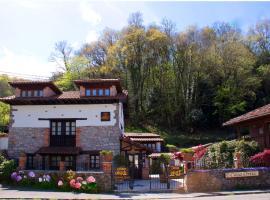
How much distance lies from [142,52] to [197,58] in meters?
7.42

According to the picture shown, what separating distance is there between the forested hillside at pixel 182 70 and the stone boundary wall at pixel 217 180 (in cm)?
2621

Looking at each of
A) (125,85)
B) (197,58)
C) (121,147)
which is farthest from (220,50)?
(121,147)

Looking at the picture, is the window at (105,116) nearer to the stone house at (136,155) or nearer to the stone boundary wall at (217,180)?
the stone house at (136,155)

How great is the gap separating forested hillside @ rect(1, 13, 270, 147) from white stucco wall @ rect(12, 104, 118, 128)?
20.3 m

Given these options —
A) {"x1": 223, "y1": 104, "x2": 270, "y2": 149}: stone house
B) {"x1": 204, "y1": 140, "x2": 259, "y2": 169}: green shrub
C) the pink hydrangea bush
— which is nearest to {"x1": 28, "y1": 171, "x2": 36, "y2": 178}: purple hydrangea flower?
the pink hydrangea bush

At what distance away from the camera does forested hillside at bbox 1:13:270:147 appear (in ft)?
153

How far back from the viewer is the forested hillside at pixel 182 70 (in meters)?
46.5

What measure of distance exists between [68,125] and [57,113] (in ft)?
4.17

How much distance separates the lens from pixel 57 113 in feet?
90.5

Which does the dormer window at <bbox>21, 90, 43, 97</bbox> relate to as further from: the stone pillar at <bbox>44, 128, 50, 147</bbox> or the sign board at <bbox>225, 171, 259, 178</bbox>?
the sign board at <bbox>225, 171, 259, 178</bbox>

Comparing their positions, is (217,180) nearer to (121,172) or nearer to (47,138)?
(121,172)

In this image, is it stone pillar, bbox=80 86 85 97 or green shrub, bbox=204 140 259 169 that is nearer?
green shrub, bbox=204 140 259 169

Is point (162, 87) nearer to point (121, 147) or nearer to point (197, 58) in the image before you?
point (197, 58)

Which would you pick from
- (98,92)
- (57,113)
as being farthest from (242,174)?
(57,113)
